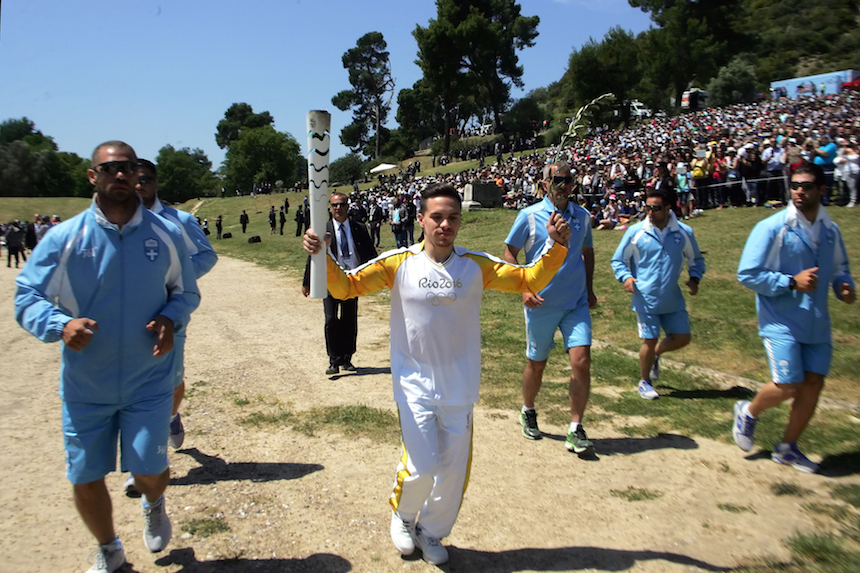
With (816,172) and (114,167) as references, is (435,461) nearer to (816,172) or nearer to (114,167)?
(114,167)

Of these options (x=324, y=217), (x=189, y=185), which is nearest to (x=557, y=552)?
(x=324, y=217)

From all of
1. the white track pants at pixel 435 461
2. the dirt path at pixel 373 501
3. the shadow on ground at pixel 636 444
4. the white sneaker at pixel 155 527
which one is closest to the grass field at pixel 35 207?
the dirt path at pixel 373 501

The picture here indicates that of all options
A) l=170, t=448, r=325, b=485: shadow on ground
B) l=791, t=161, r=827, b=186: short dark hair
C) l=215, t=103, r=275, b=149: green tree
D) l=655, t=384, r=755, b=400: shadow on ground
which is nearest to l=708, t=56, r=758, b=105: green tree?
l=655, t=384, r=755, b=400: shadow on ground

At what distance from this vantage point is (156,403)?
3408 millimetres

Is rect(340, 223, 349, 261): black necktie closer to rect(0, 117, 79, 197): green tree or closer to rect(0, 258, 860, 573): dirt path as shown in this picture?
rect(0, 258, 860, 573): dirt path

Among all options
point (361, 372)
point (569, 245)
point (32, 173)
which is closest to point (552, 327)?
point (569, 245)

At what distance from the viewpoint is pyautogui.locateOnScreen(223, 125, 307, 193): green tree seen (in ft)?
315

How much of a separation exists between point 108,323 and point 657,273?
5.24m

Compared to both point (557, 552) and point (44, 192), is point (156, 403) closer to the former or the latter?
point (557, 552)

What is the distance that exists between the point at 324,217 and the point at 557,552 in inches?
94.5

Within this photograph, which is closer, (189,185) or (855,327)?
(855,327)

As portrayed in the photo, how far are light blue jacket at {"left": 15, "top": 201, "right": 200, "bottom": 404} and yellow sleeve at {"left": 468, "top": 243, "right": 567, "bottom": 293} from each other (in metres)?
1.77

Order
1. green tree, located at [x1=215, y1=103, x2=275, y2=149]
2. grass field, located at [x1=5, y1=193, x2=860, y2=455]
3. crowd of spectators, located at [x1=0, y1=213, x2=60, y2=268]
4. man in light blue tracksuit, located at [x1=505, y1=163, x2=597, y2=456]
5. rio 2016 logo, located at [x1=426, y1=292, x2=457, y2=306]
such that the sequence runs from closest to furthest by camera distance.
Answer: rio 2016 logo, located at [x1=426, y1=292, x2=457, y2=306]
man in light blue tracksuit, located at [x1=505, y1=163, x2=597, y2=456]
grass field, located at [x1=5, y1=193, x2=860, y2=455]
crowd of spectators, located at [x1=0, y1=213, x2=60, y2=268]
green tree, located at [x1=215, y1=103, x2=275, y2=149]

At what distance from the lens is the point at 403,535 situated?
12.3 feet
